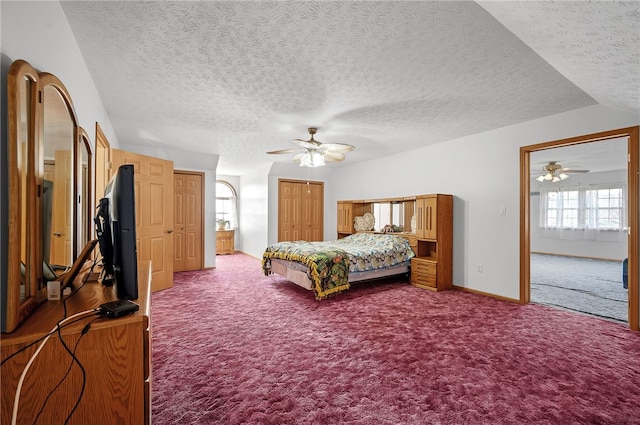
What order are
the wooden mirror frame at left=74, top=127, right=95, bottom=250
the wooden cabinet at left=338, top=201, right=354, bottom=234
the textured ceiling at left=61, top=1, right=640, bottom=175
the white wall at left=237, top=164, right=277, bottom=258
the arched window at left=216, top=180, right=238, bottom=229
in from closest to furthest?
the textured ceiling at left=61, top=1, right=640, bottom=175
the wooden mirror frame at left=74, top=127, right=95, bottom=250
the wooden cabinet at left=338, top=201, right=354, bottom=234
the white wall at left=237, top=164, right=277, bottom=258
the arched window at left=216, top=180, right=238, bottom=229

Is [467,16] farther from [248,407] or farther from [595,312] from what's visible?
[595,312]

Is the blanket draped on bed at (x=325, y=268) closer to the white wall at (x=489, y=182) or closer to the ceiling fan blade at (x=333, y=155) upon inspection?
the ceiling fan blade at (x=333, y=155)

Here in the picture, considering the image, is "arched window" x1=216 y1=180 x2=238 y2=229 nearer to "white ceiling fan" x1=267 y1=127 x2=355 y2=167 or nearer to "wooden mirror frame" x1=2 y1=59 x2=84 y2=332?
"white ceiling fan" x1=267 y1=127 x2=355 y2=167

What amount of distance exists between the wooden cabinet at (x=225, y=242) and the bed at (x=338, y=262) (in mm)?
3632

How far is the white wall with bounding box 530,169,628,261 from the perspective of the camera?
24.2 ft

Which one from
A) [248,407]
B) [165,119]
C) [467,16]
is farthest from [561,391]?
[165,119]

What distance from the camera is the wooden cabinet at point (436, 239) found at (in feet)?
14.7

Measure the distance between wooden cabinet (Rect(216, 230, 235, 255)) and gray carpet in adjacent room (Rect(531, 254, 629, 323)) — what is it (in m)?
6.88

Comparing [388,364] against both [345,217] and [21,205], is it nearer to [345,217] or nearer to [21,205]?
[21,205]

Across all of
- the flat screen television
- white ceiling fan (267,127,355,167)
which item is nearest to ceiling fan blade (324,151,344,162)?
white ceiling fan (267,127,355,167)

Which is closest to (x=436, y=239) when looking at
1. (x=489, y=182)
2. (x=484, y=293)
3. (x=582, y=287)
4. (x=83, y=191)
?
(x=484, y=293)

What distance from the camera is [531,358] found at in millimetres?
2396

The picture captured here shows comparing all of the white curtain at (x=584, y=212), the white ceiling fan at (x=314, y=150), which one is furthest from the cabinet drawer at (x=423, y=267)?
the white curtain at (x=584, y=212)

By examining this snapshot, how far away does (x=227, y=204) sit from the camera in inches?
348
